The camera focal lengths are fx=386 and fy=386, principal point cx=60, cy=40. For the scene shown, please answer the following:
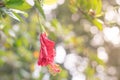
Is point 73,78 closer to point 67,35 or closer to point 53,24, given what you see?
point 67,35

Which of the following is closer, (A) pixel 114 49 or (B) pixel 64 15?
(B) pixel 64 15

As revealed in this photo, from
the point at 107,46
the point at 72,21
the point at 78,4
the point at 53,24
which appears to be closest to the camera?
the point at 78,4

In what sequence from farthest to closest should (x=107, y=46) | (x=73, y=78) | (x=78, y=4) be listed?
(x=107, y=46) < (x=73, y=78) < (x=78, y=4)

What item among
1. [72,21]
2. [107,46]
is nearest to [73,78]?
[72,21]

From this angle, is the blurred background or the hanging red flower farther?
the blurred background

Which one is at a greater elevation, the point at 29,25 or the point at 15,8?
the point at 29,25

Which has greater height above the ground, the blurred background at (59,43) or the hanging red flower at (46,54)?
the blurred background at (59,43)

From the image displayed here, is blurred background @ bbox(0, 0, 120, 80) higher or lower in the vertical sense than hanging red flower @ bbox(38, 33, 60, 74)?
higher

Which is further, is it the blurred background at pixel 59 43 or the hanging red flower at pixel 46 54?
the blurred background at pixel 59 43

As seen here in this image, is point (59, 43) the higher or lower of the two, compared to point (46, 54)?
higher

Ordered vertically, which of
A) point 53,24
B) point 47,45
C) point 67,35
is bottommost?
point 47,45

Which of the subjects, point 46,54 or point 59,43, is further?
point 59,43
